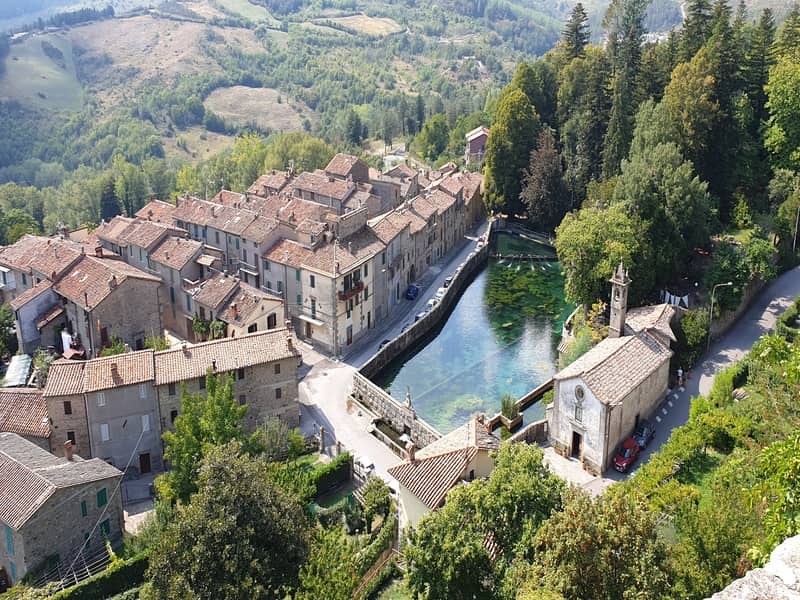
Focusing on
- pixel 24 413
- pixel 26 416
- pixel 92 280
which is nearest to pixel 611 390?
pixel 26 416

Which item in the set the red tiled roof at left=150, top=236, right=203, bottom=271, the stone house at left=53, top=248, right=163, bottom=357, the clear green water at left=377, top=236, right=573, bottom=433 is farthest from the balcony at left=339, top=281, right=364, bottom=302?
the stone house at left=53, top=248, right=163, bottom=357

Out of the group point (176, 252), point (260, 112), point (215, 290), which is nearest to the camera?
point (215, 290)

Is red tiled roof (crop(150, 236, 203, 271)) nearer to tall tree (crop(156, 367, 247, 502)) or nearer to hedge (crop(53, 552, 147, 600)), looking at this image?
tall tree (crop(156, 367, 247, 502))

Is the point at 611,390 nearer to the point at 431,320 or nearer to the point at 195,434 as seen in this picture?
the point at 195,434

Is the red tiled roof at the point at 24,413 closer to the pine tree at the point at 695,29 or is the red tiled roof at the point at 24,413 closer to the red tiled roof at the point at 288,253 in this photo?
the red tiled roof at the point at 288,253

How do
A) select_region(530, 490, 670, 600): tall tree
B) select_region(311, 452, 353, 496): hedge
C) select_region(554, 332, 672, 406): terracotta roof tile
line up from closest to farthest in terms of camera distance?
select_region(530, 490, 670, 600): tall tree → select_region(554, 332, 672, 406): terracotta roof tile → select_region(311, 452, 353, 496): hedge

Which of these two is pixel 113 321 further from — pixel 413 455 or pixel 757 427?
pixel 757 427
